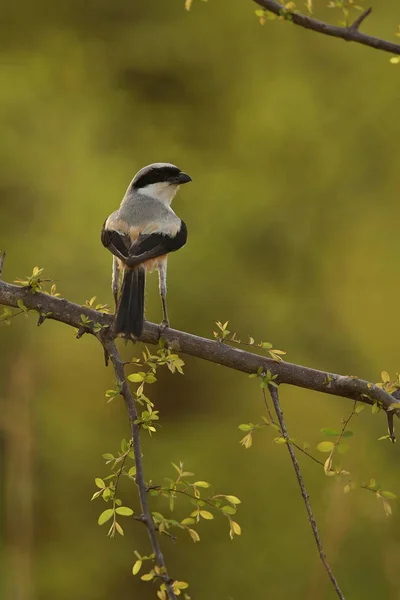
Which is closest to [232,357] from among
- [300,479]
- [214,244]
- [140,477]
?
[300,479]

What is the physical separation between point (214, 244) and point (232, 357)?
26.5ft

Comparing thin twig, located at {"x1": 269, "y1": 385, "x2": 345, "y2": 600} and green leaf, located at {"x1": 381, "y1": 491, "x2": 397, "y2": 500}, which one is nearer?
thin twig, located at {"x1": 269, "y1": 385, "x2": 345, "y2": 600}

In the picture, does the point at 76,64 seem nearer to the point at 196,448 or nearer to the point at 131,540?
the point at 196,448

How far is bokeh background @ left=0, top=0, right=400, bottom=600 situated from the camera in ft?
34.0

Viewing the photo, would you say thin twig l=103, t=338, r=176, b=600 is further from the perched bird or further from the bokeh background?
the bokeh background

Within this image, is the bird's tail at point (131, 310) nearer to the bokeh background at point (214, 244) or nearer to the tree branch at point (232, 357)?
the tree branch at point (232, 357)

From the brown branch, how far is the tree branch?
3.64ft

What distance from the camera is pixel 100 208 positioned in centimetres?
1083

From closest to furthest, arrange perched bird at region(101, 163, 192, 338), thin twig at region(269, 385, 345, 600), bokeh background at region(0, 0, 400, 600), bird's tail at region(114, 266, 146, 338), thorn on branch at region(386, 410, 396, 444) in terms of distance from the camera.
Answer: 1. thin twig at region(269, 385, 345, 600)
2. thorn on branch at region(386, 410, 396, 444)
3. bird's tail at region(114, 266, 146, 338)
4. perched bird at region(101, 163, 192, 338)
5. bokeh background at region(0, 0, 400, 600)

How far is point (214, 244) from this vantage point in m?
11.2

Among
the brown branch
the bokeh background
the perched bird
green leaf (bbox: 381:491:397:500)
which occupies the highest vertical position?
the brown branch

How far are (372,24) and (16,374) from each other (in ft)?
26.7

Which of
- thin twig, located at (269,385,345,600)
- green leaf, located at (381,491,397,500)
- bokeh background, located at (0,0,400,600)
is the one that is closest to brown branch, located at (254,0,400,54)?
thin twig, located at (269,385,345,600)

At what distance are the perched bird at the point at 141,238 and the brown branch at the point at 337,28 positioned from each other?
140 cm
